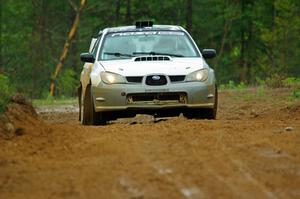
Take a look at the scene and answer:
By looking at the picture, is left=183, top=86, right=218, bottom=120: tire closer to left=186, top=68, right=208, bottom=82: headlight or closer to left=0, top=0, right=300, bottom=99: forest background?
left=186, top=68, right=208, bottom=82: headlight

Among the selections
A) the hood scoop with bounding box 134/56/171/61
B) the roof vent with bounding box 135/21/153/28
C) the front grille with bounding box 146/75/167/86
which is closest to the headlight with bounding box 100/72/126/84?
the front grille with bounding box 146/75/167/86

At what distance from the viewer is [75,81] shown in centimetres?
4259

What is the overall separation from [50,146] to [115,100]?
358cm

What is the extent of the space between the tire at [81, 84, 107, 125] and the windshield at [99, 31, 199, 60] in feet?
2.33

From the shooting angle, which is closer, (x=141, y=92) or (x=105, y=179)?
(x=105, y=179)

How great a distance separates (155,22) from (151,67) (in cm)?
3389

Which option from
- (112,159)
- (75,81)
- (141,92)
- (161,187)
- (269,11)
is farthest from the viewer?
(269,11)

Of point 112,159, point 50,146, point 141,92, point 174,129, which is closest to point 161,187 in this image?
point 112,159

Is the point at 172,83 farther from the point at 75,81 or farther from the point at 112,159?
the point at 75,81

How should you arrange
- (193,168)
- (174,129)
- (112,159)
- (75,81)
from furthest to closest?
1. (75,81)
2. (174,129)
3. (112,159)
4. (193,168)

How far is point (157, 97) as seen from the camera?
13.2m

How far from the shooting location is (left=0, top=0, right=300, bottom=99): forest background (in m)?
45.5

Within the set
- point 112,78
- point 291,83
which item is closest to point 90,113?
point 112,78

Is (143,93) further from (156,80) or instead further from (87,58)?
(87,58)
